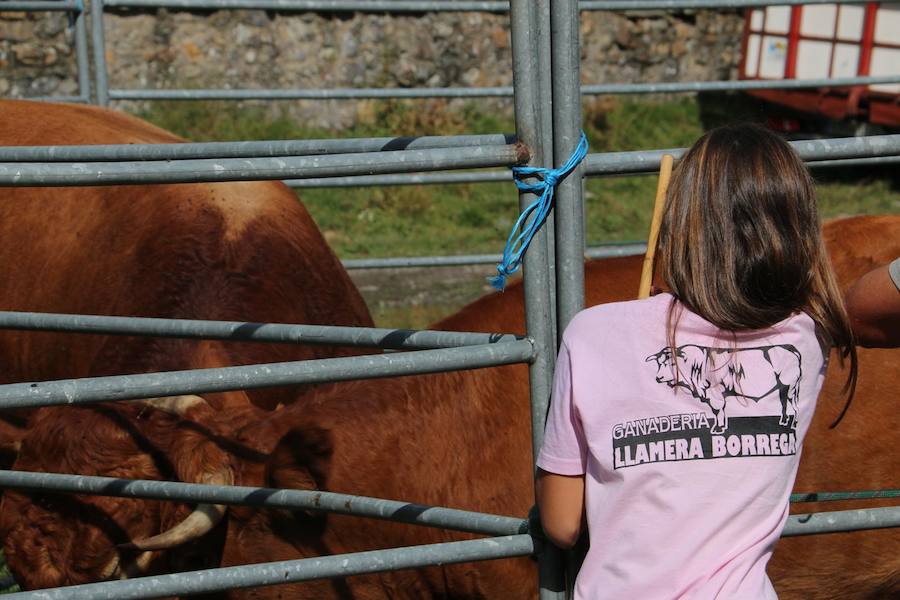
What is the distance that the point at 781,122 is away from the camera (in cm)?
1123

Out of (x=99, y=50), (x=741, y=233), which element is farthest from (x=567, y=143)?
(x=99, y=50)

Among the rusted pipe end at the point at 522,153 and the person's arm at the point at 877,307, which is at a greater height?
the rusted pipe end at the point at 522,153

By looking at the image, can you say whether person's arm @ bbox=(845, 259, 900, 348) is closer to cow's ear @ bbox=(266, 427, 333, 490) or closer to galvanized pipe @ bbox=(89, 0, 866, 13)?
cow's ear @ bbox=(266, 427, 333, 490)

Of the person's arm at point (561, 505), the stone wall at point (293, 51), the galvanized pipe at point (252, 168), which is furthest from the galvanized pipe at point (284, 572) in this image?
the stone wall at point (293, 51)

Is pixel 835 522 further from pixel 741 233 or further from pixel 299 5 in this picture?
pixel 299 5

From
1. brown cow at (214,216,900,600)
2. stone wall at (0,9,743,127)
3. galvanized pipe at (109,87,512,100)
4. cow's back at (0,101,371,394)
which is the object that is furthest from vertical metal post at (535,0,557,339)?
stone wall at (0,9,743,127)

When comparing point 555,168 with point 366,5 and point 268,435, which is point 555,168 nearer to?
Result: point 268,435

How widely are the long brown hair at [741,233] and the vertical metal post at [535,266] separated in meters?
0.25

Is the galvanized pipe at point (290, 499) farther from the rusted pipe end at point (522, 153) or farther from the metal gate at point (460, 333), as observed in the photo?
the rusted pipe end at point (522, 153)

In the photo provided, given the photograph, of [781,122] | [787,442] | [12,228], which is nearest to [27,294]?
[12,228]

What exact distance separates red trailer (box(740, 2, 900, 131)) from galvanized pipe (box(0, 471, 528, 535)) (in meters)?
8.73

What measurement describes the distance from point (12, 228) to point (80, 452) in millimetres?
1704

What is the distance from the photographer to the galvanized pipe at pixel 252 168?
5.93ft

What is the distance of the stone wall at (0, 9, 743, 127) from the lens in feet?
30.8
